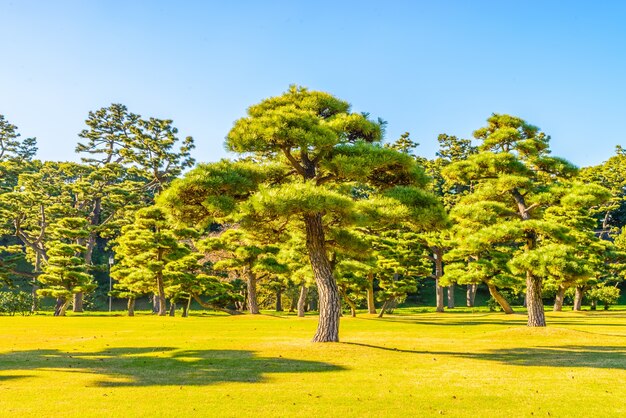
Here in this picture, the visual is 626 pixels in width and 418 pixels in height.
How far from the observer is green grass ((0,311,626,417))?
8.34 metres

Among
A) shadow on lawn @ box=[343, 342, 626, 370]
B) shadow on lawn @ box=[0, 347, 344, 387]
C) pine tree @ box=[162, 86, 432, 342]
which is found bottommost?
shadow on lawn @ box=[0, 347, 344, 387]

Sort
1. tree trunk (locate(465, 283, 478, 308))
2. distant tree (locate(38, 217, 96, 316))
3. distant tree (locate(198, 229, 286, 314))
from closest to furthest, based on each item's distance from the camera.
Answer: distant tree (locate(38, 217, 96, 316)), distant tree (locate(198, 229, 286, 314)), tree trunk (locate(465, 283, 478, 308))

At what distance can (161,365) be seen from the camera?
12.5m

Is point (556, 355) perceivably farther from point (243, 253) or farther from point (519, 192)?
point (243, 253)

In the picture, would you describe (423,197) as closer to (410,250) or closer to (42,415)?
(42,415)

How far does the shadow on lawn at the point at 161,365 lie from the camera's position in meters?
10.8

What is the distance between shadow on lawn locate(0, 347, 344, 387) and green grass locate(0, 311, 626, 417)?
27mm

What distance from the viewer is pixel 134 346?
1630 cm

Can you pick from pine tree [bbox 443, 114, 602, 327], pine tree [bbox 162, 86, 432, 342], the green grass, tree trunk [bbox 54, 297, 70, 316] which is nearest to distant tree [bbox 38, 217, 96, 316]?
tree trunk [bbox 54, 297, 70, 316]

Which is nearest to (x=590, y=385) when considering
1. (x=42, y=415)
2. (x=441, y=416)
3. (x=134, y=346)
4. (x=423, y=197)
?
(x=441, y=416)

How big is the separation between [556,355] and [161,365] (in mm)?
10549

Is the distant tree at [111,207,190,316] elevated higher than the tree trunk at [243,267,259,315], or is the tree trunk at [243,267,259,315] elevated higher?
the distant tree at [111,207,190,316]

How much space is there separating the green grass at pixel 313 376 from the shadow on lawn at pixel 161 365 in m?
0.03

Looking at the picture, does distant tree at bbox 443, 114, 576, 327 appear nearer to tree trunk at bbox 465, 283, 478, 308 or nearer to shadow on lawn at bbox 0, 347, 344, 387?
shadow on lawn at bbox 0, 347, 344, 387
